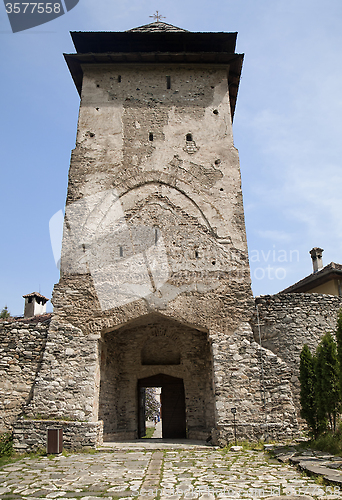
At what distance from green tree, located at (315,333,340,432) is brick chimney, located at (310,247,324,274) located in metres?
9.67

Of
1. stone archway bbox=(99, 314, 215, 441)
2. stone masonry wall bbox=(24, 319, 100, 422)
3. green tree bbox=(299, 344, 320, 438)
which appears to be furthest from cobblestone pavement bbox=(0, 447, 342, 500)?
stone archway bbox=(99, 314, 215, 441)

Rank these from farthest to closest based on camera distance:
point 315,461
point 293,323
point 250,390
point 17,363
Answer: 1. point 293,323
2. point 17,363
3. point 250,390
4. point 315,461

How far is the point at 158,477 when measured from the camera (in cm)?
497

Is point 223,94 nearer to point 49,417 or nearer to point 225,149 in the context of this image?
point 225,149

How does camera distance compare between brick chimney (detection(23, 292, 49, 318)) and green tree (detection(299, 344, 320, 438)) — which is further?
brick chimney (detection(23, 292, 49, 318))

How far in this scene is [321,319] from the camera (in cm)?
932

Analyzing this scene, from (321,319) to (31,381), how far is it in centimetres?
705

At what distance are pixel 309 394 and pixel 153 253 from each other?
473cm

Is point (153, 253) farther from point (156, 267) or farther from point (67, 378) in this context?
point (67, 378)

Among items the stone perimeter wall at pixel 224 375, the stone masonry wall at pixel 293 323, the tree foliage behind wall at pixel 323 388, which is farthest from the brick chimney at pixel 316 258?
the tree foliage behind wall at pixel 323 388

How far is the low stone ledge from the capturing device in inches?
291

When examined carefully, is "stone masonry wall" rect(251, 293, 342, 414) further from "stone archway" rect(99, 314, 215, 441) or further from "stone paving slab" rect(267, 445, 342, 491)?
"stone paving slab" rect(267, 445, 342, 491)

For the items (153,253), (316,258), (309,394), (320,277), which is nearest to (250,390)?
(309,394)

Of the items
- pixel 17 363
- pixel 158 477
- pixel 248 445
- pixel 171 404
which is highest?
pixel 17 363
